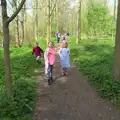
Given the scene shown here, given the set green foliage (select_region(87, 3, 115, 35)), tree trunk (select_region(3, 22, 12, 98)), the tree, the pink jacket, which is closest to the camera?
the tree

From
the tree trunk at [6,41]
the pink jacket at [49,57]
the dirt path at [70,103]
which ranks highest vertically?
the tree trunk at [6,41]

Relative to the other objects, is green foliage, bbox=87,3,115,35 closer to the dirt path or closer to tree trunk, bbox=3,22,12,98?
the dirt path

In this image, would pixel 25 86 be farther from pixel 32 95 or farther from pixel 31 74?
pixel 31 74

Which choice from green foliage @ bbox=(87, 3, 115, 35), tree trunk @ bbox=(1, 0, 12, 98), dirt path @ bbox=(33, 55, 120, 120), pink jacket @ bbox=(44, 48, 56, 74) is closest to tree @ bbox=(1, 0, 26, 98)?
tree trunk @ bbox=(1, 0, 12, 98)

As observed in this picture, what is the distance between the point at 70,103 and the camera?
7922 mm

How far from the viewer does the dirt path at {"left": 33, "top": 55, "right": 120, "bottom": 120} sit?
23.1 feet

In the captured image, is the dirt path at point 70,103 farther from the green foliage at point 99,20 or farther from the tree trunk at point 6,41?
the green foliage at point 99,20

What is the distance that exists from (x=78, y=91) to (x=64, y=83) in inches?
42.0

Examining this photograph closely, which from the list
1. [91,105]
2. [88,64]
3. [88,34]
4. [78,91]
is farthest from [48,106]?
[88,34]

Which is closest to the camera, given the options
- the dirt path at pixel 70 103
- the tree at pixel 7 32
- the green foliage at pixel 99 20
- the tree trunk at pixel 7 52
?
the tree at pixel 7 32

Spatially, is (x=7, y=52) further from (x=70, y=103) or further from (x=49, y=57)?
(x=49, y=57)

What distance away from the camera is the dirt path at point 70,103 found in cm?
703

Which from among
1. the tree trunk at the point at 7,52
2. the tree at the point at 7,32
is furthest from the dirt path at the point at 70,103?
the tree at the point at 7,32

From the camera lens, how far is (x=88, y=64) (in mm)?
13789
